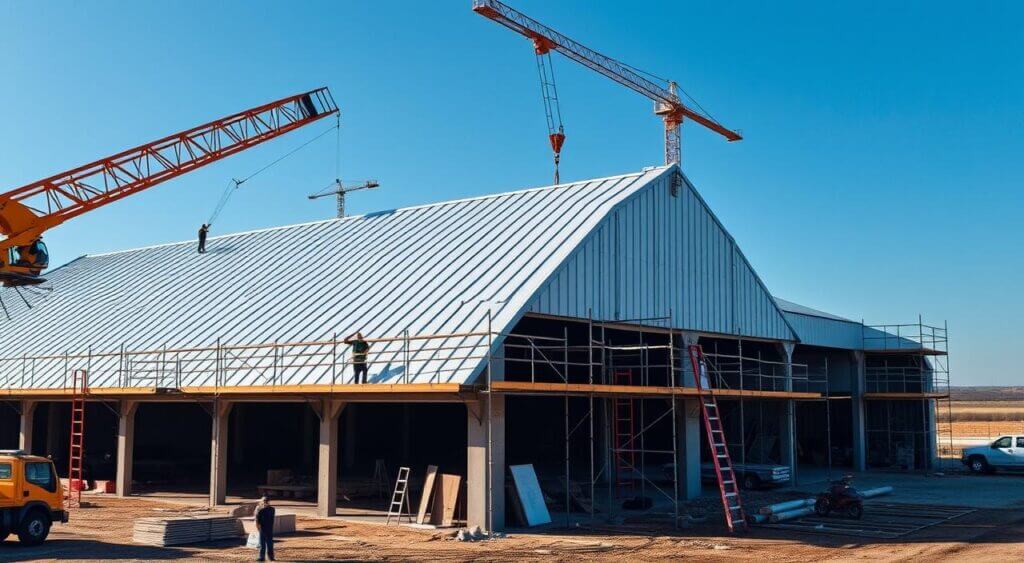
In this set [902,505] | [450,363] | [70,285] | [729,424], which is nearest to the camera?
[450,363]

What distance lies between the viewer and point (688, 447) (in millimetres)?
28016

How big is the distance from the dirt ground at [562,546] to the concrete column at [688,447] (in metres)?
5.13

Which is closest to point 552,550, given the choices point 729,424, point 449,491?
point 449,491

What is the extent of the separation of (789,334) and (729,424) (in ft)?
19.7

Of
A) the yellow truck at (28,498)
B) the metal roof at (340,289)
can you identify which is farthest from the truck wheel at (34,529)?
the metal roof at (340,289)

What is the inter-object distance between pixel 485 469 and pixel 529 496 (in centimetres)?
207

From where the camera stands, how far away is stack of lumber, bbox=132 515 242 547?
63.9 ft

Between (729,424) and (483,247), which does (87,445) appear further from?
(729,424)

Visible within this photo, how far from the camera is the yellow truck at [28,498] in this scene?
1877 cm

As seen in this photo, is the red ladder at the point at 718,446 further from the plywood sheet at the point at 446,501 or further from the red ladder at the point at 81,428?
the red ladder at the point at 81,428

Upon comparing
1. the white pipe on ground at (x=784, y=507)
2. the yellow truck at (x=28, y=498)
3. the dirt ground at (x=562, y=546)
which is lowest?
the dirt ground at (x=562, y=546)

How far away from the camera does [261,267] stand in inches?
1324

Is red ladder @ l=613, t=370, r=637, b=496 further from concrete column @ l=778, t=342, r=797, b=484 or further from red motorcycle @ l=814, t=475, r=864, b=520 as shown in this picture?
red motorcycle @ l=814, t=475, r=864, b=520

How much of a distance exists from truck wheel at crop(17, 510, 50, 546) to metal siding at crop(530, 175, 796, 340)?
11.2 m
